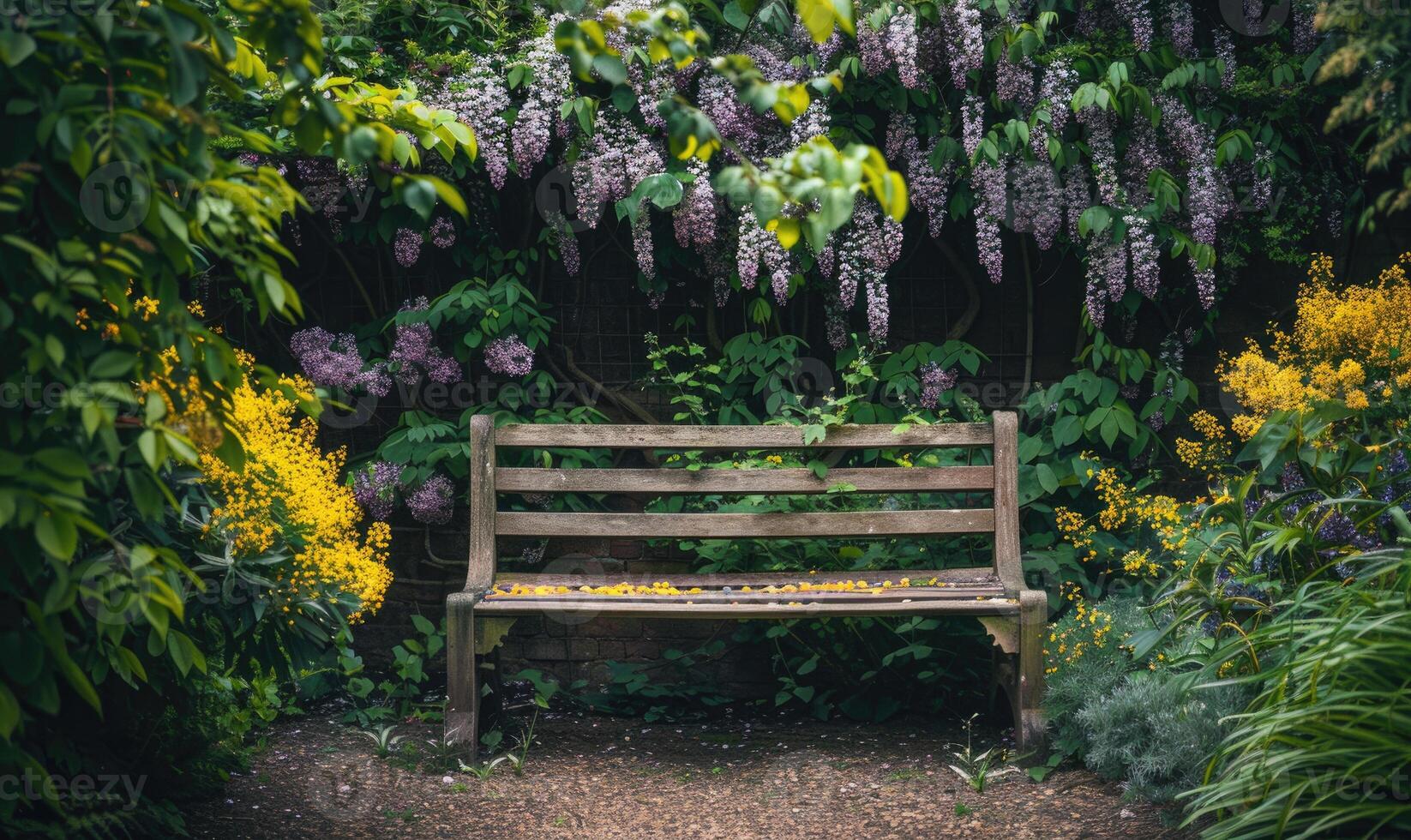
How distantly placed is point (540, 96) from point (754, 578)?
1.96 m

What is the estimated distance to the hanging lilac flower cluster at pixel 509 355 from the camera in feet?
14.4

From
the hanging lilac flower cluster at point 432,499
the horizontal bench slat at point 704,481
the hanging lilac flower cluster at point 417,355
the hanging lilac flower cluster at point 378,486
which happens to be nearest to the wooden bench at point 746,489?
the horizontal bench slat at point 704,481

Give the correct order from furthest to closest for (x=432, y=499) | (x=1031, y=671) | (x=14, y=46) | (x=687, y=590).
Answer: (x=432, y=499) → (x=687, y=590) → (x=1031, y=671) → (x=14, y=46)

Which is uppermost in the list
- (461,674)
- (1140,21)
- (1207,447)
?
(1140,21)

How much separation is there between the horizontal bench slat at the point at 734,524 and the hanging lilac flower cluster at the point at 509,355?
676mm

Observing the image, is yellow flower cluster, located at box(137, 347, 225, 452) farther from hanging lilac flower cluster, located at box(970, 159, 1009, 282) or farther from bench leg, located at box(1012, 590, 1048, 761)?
hanging lilac flower cluster, located at box(970, 159, 1009, 282)

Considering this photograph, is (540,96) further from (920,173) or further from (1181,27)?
(1181,27)

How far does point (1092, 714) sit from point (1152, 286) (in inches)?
69.1

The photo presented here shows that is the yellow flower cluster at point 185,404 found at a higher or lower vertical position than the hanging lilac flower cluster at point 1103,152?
lower

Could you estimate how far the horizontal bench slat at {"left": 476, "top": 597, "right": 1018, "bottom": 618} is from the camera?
3.50m

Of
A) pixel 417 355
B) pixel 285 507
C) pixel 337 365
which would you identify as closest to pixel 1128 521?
pixel 417 355

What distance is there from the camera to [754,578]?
4016mm

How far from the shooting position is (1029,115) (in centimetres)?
421

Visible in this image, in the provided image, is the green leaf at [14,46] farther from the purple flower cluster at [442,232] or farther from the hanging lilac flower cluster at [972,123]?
the hanging lilac flower cluster at [972,123]
